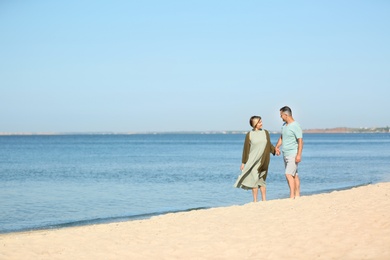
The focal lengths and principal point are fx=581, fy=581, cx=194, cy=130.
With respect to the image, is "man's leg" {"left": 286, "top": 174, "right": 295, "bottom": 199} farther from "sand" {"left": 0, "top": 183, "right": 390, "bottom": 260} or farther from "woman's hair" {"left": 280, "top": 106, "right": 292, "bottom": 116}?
"woman's hair" {"left": 280, "top": 106, "right": 292, "bottom": 116}

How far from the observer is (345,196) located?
11.4 m

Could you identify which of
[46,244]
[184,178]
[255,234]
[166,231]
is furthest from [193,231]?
[184,178]

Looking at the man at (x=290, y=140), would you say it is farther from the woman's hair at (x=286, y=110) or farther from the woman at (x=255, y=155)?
the woman at (x=255, y=155)

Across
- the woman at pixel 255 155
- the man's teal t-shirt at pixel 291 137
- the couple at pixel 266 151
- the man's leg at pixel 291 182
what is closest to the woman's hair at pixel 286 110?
the couple at pixel 266 151

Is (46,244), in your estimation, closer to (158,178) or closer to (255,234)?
(255,234)

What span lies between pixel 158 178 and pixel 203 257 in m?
21.3

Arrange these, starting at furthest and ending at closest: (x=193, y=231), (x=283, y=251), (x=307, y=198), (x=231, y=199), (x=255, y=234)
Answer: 1. (x=231, y=199)
2. (x=307, y=198)
3. (x=193, y=231)
4. (x=255, y=234)
5. (x=283, y=251)

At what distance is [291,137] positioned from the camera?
1084 cm

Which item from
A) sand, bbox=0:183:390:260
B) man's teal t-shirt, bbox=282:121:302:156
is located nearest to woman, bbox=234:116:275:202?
man's teal t-shirt, bbox=282:121:302:156

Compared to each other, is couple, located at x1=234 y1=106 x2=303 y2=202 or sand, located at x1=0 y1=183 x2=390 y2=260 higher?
couple, located at x1=234 y1=106 x2=303 y2=202

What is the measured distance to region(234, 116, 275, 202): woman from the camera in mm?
11273

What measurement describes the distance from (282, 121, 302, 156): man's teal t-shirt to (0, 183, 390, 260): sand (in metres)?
1.04

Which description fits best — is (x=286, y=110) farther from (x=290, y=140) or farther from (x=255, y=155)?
(x=255, y=155)

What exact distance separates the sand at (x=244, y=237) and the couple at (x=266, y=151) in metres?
0.85
